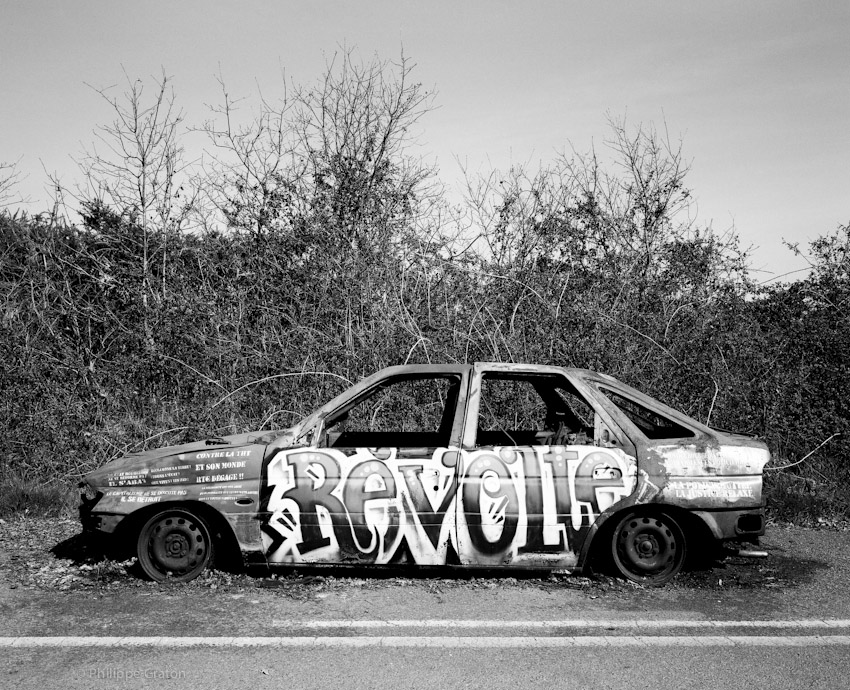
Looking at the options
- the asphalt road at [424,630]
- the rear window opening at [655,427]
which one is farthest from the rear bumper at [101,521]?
the rear window opening at [655,427]

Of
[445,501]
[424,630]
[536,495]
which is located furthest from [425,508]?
[424,630]

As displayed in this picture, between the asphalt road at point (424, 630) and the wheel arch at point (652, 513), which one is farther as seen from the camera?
the wheel arch at point (652, 513)

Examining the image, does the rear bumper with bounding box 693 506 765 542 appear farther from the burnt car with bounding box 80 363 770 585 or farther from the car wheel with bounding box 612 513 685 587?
the car wheel with bounding box 612 513 685 587

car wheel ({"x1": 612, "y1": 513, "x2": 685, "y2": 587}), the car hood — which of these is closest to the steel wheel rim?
the car hood

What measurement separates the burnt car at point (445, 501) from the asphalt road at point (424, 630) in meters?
0.24

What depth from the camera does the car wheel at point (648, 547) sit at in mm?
5293

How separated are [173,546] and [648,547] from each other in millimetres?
3328

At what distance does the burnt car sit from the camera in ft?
16.9

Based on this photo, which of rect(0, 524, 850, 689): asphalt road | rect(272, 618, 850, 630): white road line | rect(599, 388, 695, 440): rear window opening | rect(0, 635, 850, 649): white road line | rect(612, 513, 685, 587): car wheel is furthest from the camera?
rect(599, 388, 695, 440): rear window opening

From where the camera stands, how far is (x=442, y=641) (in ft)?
13.8

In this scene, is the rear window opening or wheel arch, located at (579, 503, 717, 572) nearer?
wheel arch, located at (579, 503, 717, 572)

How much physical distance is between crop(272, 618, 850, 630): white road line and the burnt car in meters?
0.67

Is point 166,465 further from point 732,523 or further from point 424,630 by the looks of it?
point 732,523

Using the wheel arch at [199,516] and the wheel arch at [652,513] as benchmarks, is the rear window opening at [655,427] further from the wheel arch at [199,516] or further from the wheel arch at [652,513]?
the wheel arch at [199,516]
